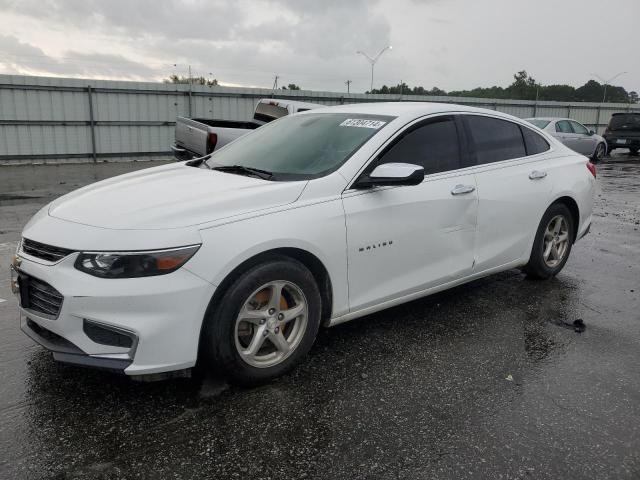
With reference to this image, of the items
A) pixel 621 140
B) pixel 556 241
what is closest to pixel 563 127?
pixel 621 140

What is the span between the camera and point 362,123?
13.3ft

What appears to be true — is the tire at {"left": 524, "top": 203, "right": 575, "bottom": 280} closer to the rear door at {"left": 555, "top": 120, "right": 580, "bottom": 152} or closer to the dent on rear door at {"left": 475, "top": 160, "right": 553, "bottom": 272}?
the dent on rear door at {"left": 475, "top": 160, "right": 553, "bottom": 272}

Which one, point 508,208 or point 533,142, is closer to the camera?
point 508,208

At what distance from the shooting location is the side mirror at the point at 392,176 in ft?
11.5

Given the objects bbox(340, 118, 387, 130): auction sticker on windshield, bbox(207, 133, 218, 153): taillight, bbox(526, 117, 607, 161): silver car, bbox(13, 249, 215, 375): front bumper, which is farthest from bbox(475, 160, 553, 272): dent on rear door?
bbox(526, 117, 607, 161): silver car

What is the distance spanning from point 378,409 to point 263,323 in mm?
815

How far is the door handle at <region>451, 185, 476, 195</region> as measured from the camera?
4152 mm

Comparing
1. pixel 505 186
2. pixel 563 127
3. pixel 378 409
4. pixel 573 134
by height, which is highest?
pixel 563 127

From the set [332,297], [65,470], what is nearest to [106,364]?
[65,470]

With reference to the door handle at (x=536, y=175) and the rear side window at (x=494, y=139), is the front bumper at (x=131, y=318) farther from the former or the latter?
the door handle at (x=536, y=175)

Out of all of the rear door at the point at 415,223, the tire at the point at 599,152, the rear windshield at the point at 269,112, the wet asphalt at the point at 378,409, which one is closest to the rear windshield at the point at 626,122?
the tire at the point at 599,152

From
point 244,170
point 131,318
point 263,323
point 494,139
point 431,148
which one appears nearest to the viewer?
point 131,318

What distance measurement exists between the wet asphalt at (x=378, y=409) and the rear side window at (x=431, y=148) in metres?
1.25

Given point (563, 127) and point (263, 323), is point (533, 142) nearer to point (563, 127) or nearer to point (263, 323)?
point (263, 323)
